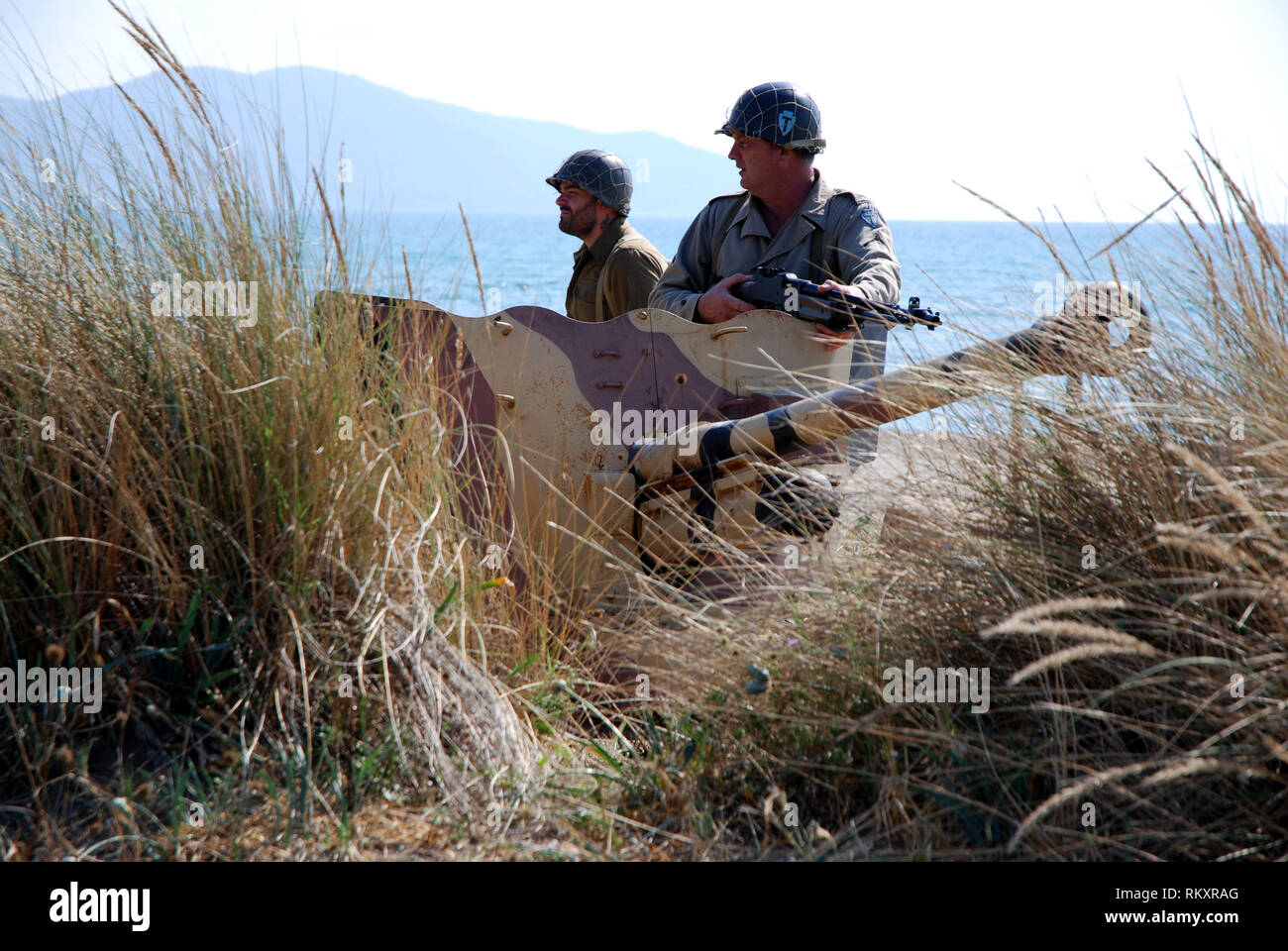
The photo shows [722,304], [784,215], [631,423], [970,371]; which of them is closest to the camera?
[970,371]

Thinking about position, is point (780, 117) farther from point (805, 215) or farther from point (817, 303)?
point (817, 303)

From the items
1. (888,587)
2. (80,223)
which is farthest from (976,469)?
(80,223)

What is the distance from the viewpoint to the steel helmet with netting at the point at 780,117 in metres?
4.96

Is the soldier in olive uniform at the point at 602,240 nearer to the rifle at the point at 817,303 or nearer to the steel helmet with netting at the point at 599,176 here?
the steel helmet with netting at the point at 599,176

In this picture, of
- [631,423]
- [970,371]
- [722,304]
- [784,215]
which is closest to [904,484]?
[970,371]

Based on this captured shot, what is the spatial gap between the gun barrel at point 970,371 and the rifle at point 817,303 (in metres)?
0.61

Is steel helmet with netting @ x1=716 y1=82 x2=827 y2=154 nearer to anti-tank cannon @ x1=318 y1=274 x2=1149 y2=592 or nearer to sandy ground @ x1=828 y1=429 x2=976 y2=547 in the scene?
anti-tank cannon @ x1=318 y1=274 x2=1149 y2=592

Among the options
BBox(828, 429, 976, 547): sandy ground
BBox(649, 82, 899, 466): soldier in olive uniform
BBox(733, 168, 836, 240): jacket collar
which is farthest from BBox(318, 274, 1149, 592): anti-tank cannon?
BBox(733, 168, 836, 240): jacket collar

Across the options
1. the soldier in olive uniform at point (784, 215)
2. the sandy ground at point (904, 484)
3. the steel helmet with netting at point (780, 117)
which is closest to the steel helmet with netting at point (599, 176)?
the soldier in olive uniform at point (784, 215)

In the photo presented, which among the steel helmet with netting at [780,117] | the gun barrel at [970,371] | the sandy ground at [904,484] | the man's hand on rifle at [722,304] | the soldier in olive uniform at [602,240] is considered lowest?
the sandy ground at [904,484]

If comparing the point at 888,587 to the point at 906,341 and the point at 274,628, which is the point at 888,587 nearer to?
the point at 906,341

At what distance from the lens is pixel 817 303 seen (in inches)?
164

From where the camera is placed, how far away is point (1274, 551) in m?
2.07

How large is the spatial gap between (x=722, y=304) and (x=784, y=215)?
39.5 inches
